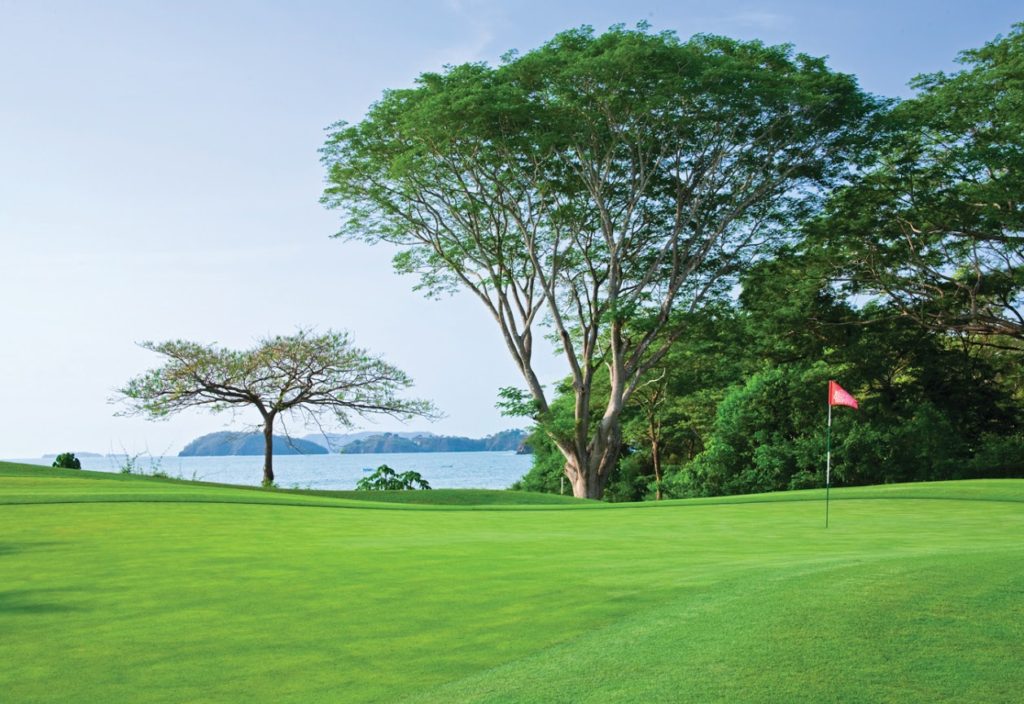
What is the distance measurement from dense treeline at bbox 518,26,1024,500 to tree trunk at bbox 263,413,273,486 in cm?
998

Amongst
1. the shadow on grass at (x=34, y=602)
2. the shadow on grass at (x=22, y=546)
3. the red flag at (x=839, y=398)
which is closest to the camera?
the shadow on grass at (x=34, y=602)

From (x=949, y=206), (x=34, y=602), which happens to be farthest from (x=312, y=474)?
(x=34, y=602)

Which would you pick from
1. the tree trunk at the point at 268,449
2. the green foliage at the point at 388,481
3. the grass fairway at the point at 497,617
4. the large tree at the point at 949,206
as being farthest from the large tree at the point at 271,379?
the grass fairway at the point at 497,617

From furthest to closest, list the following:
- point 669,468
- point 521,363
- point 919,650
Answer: point 669,468 < point 521,363 < point 919,650

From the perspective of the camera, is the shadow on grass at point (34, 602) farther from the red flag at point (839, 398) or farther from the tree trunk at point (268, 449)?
the tree trunk at point (268, 449)

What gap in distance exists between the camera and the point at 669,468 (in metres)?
44.4

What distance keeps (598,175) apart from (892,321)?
1387 cm

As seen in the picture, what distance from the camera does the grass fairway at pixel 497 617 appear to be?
4273 millimetres

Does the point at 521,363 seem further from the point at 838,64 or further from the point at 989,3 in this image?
the point at 989,3

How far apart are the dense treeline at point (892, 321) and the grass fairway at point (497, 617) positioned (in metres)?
21.8

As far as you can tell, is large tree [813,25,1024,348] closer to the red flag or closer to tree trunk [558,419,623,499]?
tree trunk [558,419,623,499]

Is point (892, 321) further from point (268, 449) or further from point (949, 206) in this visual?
point (268, 449)

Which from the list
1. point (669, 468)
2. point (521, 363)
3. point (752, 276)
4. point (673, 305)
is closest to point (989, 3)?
point (752, 276)

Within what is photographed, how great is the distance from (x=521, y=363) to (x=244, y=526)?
68.9 ft
